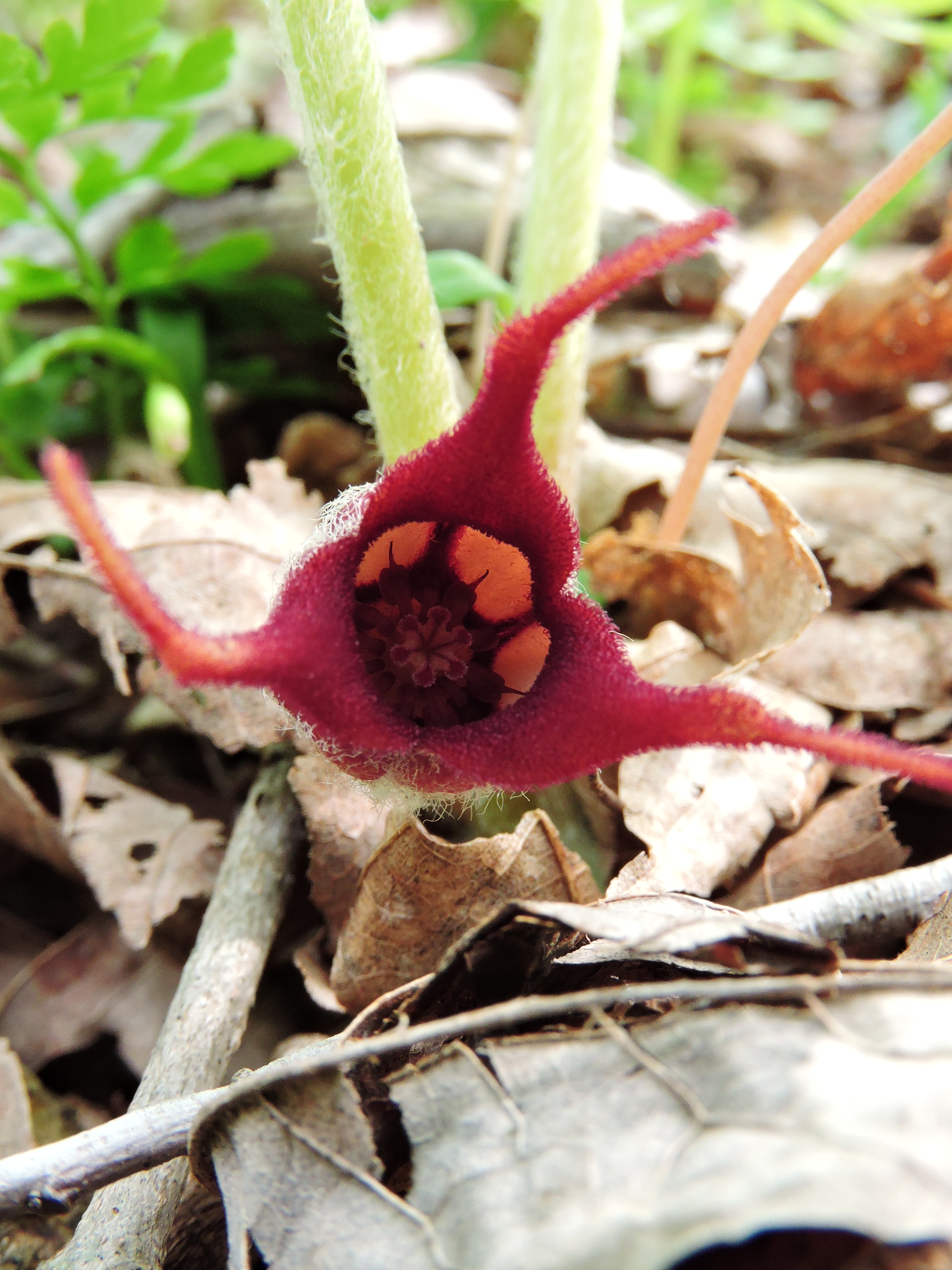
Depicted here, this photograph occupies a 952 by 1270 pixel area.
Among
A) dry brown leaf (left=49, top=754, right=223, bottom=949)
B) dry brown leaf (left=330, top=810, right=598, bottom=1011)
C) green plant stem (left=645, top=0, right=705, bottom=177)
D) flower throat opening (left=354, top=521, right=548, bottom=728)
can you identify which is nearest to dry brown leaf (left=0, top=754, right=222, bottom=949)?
dry brown leaf (left=49, top=754, right=223, bottom=949)

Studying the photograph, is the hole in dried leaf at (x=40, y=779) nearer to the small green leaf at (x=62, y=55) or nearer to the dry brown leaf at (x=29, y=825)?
the dry brown leaf at (x=29, y=825)

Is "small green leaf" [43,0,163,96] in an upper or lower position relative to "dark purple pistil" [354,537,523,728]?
upper

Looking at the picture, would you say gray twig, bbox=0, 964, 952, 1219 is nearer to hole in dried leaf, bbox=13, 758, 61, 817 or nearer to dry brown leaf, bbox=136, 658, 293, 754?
dry brown leaf, bbox=136, 658, 293, 754

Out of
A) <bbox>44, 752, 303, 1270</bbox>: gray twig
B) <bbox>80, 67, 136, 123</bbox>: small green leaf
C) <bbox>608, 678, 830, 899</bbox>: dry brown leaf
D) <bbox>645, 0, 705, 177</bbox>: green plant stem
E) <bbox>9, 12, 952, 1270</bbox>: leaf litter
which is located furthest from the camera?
<bbox>645, 0, 705, 177</bbox>: green plant stem

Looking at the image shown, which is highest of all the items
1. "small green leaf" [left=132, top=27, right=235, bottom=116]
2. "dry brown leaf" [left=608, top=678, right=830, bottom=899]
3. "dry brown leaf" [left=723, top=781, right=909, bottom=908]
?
"small green leaf" [left=132, top=27, right=235, bottom=116]

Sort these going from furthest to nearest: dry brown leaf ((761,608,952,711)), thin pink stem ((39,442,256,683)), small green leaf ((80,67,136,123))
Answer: small green leaf ((80,67,136,123))
dry brown leaf ((761,608,952,711))
thin pink stem ((39,442,256,683))

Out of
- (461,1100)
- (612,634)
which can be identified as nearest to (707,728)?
(612,634)

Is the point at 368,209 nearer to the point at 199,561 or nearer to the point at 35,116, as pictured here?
the point at 199,561
